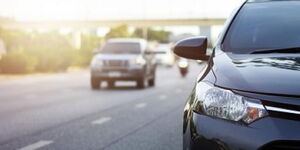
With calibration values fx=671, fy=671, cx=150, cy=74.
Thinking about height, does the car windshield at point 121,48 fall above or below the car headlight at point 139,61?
above

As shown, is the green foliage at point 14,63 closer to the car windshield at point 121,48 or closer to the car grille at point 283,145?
the car windshield at point 121,48

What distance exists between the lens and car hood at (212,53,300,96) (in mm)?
4234

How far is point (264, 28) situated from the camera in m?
5.77

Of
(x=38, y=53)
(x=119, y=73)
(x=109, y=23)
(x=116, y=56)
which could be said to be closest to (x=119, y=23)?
(x=109, y=23)

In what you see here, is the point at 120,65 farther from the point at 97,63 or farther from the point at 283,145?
the point at 283,145

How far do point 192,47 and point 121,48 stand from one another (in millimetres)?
17871

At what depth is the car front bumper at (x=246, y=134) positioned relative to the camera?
396 centimetres

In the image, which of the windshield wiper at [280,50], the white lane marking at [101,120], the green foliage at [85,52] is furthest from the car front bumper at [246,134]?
the green foliage at [85,52]

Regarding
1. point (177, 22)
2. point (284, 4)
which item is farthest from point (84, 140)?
point (177, 22)

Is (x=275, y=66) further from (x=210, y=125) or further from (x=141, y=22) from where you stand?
(x=141, y=22)

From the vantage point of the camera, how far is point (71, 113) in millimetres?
12625

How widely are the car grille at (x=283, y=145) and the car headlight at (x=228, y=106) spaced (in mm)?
222

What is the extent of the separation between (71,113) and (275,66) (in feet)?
27.5

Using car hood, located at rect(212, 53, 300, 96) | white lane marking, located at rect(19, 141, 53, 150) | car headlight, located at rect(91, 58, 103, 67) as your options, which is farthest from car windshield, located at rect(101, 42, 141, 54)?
car hood, located at rect(212, 53, 300, 96)
